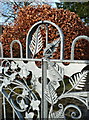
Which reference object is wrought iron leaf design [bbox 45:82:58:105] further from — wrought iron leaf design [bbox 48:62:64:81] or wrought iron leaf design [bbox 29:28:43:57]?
wrought iron leaf design [bbox 29:28:43:57]

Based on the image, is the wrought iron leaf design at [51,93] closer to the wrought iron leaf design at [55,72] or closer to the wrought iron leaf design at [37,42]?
the wrought iron leaf design at [55,72]

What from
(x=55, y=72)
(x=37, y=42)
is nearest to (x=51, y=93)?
(x=55, y=72)

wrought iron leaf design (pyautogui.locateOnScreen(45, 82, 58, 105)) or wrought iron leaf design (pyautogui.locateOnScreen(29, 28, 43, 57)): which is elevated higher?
wrought iron leaf design (pyautogui.locateOnScreen(29, 28, 43, 57))

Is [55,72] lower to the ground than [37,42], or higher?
lower

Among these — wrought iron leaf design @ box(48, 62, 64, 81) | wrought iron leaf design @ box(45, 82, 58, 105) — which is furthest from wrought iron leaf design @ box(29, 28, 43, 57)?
wrought iron leaf design @ box(45, 82, 58, 105)

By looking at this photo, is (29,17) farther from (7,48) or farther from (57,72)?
(57,72)

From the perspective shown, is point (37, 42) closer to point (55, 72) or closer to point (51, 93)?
point (55, 72)

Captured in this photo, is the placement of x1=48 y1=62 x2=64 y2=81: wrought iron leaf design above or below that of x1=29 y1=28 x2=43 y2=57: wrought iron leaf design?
below

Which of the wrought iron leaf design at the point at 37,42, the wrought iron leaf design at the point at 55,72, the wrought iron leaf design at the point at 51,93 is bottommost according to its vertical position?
the wrought iron leaf design at the point at 51,93

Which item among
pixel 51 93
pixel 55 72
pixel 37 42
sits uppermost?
pixel 37 42

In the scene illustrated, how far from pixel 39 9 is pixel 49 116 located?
2.32 meters

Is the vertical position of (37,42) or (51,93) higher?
(37,42)

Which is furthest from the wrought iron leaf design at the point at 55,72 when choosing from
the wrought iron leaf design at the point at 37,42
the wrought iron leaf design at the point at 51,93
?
the wrought iron leaf design at the point at 37,42

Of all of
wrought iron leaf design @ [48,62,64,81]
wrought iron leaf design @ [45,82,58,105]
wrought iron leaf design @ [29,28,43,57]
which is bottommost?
wrought iron leaf design @ [45,82,58,105]
